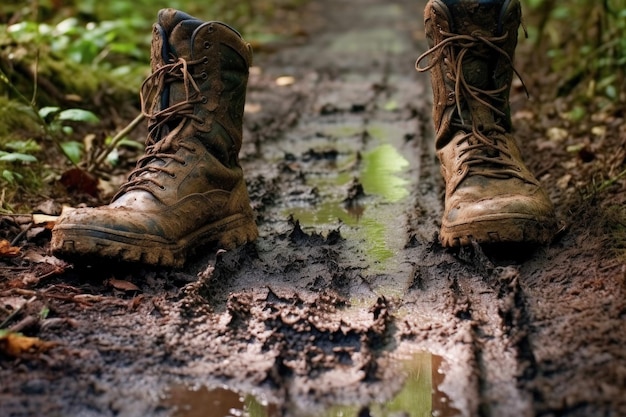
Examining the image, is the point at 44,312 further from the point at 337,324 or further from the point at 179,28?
the point at 179,28

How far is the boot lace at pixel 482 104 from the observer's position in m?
2.24

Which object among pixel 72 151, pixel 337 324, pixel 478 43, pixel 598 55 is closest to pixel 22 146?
pixel 72 151

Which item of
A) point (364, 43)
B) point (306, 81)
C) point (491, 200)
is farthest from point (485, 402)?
point (364, 43)

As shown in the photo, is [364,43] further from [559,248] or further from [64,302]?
[64,302]

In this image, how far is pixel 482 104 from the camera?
2305mm

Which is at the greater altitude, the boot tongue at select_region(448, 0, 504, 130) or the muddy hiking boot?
the boot tongue at select_region(448, 0, 504, 130)

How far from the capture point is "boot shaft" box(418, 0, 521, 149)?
7.29ft

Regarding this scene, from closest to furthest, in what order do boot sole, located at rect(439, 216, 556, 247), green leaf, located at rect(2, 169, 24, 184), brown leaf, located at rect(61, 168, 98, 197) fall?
1. boot sole, located at rect(439, 216, 556, 247)
2. green leaf, located at rect(2, 169, 24, 184)
3. brown leaf, located at rect(61, 168, 98, 197)

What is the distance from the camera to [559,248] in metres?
2.10

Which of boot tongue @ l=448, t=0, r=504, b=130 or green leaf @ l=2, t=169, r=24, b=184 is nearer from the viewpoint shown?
boot tongue @ l=448, t=0, r=504, b=130

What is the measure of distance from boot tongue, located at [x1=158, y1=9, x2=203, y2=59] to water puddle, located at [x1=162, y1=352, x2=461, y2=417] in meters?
1.13

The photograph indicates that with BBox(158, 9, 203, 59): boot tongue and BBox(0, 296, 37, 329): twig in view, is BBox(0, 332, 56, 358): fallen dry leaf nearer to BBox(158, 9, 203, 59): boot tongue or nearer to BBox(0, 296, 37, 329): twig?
BBox(0, 296, 37, 329): twig

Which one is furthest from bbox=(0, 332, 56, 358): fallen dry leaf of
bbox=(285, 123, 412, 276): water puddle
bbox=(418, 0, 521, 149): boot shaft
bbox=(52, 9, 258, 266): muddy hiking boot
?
bbox=(418, 0, 521, 149): boot shaft

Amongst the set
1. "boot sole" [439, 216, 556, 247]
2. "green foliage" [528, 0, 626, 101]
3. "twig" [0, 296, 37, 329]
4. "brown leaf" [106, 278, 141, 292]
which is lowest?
"twig" [0, 296, 37, 329]
